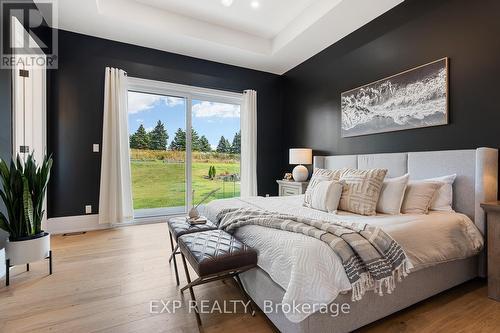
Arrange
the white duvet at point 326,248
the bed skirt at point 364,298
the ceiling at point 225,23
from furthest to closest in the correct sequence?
the ceiling at point 225,23
the bed skirt at point 364,298
the white duvet at point 326,248

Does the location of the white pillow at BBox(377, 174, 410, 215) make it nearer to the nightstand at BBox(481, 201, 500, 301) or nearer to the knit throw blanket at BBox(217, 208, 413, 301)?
the nightstand at BBox(481, 201, 500, 301)

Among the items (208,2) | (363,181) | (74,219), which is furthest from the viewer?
(74,219)

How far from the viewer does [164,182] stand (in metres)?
4.21

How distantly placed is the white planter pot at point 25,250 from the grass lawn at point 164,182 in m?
1.89

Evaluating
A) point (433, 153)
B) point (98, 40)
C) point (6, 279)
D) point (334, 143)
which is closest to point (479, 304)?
point (433, 153)

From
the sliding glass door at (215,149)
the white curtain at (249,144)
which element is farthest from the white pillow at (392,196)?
the sliding glass door at (215,149)

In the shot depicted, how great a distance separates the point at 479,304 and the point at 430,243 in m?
0.62

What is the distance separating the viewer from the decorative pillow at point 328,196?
2203 millimetres

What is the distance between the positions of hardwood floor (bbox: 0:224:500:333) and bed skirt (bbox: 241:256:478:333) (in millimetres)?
107

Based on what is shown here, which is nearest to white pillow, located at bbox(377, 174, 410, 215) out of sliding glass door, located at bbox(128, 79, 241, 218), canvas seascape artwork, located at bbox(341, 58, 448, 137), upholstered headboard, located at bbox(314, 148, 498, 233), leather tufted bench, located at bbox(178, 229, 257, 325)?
upholstered headboard, located at bbox(314, 148, 498, 233)

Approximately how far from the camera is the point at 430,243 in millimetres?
1637

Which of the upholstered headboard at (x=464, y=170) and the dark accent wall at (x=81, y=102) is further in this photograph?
the dark accent wall at (x=81, y=102)

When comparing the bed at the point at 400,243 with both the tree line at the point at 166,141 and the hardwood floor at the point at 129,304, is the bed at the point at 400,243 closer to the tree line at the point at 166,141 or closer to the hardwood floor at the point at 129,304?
the hardwood floor at the point at 129,304

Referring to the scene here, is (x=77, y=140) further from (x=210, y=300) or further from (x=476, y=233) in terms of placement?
(x=476, y=233)
